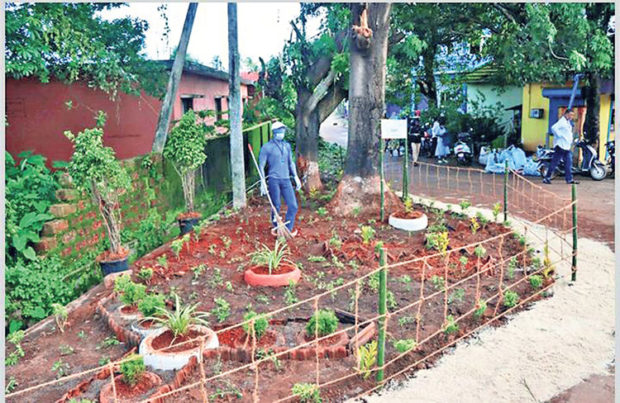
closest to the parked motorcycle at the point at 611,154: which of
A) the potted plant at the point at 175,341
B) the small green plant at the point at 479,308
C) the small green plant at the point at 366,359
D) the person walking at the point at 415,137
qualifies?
the person walking at the point at 415,137

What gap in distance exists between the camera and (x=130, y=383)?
4.34 metres

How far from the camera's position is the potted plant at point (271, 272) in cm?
659

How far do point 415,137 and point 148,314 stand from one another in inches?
591

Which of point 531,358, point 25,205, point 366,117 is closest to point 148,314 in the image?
point 25,205

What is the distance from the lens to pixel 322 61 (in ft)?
40.5

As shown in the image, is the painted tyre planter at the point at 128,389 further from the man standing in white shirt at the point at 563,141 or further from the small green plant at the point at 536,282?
the man standing in white shirt at the point at 563,141

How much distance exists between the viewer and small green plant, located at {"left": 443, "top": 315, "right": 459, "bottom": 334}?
5324 mm

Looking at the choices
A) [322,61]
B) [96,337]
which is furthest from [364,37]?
[96,337]

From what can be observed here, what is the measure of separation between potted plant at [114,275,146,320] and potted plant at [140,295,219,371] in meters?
0.66

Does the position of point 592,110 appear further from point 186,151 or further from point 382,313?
point 382,313

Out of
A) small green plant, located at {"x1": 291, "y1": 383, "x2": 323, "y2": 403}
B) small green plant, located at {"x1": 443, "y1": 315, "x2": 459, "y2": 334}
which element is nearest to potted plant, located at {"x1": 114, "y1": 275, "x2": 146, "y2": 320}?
small green plant, located at {"x1": 291, "y1": 383, "x2": 323, "y2": 403}

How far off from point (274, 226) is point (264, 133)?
782cm

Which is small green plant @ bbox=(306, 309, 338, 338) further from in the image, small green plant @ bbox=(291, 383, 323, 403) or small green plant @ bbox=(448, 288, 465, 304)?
small green plant @ bbox=(448, 288, 465, 304)

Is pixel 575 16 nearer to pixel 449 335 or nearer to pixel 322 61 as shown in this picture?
pixel 322 61
